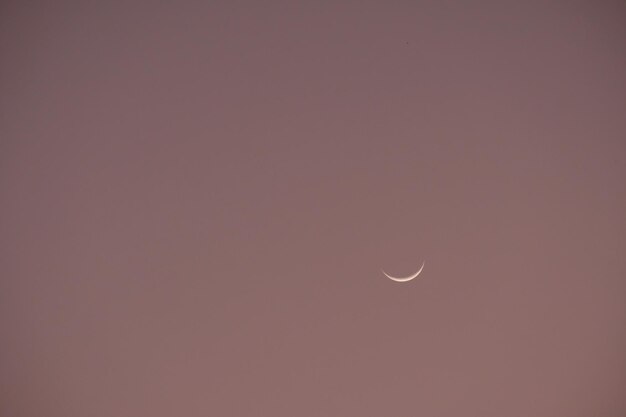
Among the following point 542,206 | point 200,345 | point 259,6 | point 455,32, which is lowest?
point 200,345

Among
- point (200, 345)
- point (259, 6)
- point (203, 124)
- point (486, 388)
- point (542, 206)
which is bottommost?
point (200, 345)

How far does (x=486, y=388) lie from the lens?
378 cm

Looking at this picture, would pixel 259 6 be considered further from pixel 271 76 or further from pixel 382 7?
pixel 382 7

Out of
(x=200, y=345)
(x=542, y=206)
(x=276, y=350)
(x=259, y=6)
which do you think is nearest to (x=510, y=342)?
(x=542, y=206)

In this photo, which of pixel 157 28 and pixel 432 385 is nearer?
pixel 157 28

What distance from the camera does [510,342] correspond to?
12.3ft

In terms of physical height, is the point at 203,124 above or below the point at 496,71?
below

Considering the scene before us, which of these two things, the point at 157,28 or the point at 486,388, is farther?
the point at 486,388

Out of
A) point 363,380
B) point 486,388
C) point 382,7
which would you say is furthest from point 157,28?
point 486,388

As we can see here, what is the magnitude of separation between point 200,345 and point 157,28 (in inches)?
72.5

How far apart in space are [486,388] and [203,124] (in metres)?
2.33

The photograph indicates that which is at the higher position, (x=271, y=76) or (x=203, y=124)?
(x=271, y=76)

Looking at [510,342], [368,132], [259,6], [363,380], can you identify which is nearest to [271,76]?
[259,6]

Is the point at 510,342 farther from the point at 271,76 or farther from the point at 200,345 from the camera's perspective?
the point at 271,76
